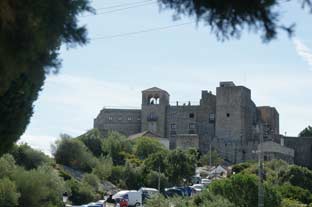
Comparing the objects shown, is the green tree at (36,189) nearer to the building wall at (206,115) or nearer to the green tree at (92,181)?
the green tree at (92,181)

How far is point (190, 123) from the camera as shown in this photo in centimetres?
9406

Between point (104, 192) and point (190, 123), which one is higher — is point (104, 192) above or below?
below

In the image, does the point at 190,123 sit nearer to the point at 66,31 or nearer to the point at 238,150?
the point at 238,150

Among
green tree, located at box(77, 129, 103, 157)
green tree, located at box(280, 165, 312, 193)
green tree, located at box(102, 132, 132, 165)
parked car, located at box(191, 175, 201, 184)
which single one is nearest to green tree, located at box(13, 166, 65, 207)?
parked car, located at box(191, 175, 201, 184)

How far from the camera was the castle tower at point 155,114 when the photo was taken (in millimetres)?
93819

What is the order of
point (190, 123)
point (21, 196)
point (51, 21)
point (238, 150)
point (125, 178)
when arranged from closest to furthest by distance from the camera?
point (51, 21), point (21, 196), point (125, 178), point (238, 150), point (190, 123)

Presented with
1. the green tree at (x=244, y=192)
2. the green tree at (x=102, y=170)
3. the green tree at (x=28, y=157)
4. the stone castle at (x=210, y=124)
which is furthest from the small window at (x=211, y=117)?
the green tree at (x=244, y=192)

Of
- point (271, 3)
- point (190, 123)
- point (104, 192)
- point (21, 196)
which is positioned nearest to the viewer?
point (271, 3)

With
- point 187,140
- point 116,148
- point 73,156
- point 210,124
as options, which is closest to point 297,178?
point 73,156

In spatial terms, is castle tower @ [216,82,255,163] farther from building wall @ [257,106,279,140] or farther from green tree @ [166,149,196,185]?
green tree @ [166,149,196,185]

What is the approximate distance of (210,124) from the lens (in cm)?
9269

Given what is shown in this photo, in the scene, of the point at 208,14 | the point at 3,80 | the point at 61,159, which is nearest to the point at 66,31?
the point at 3,80

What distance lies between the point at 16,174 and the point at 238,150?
5348 centimetres

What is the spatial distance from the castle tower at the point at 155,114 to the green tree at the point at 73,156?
35390mm
